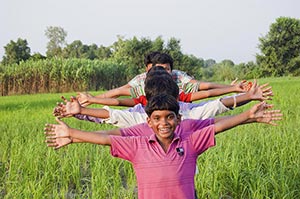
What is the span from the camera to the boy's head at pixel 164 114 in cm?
169

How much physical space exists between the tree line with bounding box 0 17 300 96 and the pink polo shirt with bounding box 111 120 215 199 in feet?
61.9

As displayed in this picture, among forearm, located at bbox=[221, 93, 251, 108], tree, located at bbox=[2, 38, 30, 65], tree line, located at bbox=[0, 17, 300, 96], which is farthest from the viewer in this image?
tree, located at bbox=[2, 38, 30, 65]

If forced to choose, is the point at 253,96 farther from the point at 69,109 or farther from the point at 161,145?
the point at 69,109

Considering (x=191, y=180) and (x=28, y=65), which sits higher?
(x=28, y=65)

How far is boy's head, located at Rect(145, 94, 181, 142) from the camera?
1.69 metres

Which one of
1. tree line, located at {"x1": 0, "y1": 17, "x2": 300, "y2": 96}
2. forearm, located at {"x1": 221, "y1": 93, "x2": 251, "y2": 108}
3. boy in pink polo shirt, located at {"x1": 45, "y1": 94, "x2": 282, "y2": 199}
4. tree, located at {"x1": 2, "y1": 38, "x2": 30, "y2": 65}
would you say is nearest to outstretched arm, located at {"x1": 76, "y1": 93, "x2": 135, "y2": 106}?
forearm, located at {"x1": 221, "y1": 93, "x2": 251, "y2": 108}

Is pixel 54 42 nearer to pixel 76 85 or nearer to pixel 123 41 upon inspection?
pixel 123 41

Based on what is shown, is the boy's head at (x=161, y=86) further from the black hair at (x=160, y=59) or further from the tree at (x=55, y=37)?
the tree at (x=55, y=37)

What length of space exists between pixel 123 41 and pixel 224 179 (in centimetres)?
3021

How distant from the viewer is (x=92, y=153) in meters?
4.27

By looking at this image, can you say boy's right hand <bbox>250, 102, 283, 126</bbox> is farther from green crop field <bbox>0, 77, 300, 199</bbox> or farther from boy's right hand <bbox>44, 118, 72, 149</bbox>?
green crop field <bbox>0, 77, 300, 199</bbox>

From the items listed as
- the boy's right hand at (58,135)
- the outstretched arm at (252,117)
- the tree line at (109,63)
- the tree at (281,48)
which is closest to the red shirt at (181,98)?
the outstretched arm at (252,117)

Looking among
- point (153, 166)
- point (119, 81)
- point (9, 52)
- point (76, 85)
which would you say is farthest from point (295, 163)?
point (9, 52)

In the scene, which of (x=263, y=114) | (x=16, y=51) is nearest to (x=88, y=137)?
(x=263, y=114)
